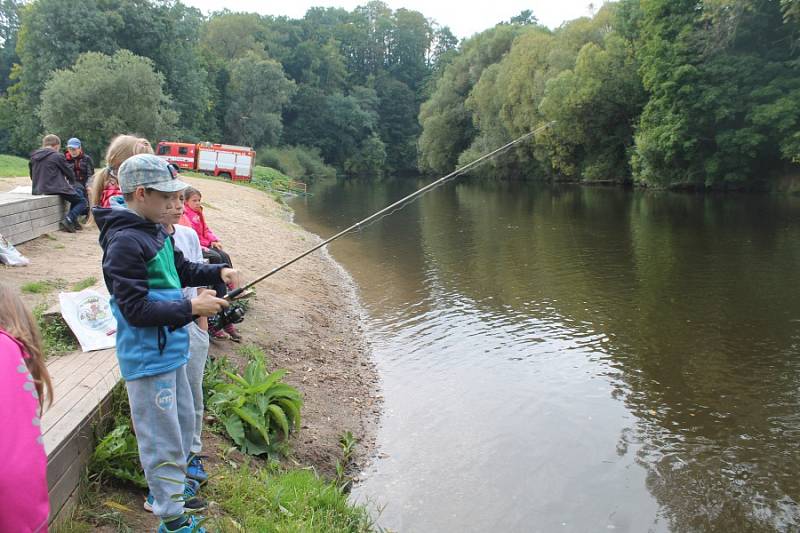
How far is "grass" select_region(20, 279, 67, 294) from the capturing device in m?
7.25

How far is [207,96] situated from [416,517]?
61.1m

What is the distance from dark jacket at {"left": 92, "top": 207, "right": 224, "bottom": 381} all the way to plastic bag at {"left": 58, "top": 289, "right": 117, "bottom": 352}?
2313mm

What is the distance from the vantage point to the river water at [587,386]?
562 centimetres

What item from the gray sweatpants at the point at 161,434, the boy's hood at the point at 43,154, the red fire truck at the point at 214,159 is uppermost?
the boy's hood at the point at 43,154

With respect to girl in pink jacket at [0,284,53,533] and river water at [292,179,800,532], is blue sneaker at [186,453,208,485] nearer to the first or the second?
river water at [292,179,800,532]

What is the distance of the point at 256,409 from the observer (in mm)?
5582

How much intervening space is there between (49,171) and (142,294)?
9250 mm

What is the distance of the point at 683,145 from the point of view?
1353 inches

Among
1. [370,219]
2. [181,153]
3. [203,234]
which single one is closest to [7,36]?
[181,153]

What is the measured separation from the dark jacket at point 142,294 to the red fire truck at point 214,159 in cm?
3787

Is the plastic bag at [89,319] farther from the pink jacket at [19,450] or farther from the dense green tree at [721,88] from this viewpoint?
the dense green tree at [721,88]

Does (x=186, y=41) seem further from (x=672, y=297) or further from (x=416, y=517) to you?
(x=416, y=517)

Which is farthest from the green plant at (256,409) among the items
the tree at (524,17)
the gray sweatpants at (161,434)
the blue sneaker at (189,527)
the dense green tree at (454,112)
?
the tree at (524,17)

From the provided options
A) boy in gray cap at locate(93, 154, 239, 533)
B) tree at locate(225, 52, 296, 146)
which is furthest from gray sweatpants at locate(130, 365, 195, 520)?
tree at locate(225, 52, 296, 146)
